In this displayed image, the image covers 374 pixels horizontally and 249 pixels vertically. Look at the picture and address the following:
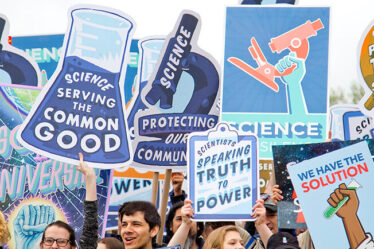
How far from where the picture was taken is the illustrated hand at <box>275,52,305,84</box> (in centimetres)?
667

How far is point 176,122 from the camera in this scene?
662 cm

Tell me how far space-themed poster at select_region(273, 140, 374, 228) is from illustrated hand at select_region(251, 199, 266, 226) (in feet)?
0.37

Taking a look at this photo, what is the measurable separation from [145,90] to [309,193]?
1.92 metres

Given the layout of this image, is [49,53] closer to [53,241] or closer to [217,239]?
[53,241]

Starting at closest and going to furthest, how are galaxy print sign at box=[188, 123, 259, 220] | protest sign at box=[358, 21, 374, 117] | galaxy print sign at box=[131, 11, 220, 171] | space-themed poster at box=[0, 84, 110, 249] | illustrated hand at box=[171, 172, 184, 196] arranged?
galaxy print sign at box=[188, 123, 259, 220] → space-themed poster at box=[0, 84, 110, 249] → protest sign at box=[358, 21, 374, 117] → galaxy print sign at box=[131, 11, 220, 171] → illustrated hand at box=[171, 172, 184, 196]

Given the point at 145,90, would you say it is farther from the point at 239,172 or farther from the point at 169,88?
the point at 239,172

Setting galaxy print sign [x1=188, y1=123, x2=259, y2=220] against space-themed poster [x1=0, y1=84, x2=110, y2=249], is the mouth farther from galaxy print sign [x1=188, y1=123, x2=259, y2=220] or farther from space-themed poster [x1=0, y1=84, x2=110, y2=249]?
space-themed poster [x1=0, y1=84, x2=110, y2=249]

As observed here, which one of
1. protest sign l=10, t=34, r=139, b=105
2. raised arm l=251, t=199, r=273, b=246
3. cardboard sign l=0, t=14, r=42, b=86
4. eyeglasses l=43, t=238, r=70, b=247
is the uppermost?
protest sign l=10, t=34, r=139, b=105

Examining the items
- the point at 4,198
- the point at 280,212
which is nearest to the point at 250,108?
the point at 280,212

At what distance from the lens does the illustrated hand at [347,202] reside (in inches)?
201

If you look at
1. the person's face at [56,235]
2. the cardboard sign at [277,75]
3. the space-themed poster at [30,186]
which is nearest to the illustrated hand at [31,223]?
the space-themed poster at [30,186]

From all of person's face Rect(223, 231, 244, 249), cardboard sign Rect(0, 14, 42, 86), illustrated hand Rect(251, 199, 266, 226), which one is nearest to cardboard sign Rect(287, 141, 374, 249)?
illustrated hand Rect(251, 199, 266, 226)

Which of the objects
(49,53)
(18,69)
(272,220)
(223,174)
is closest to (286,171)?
(223,174)

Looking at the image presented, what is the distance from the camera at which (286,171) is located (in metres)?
5.39
